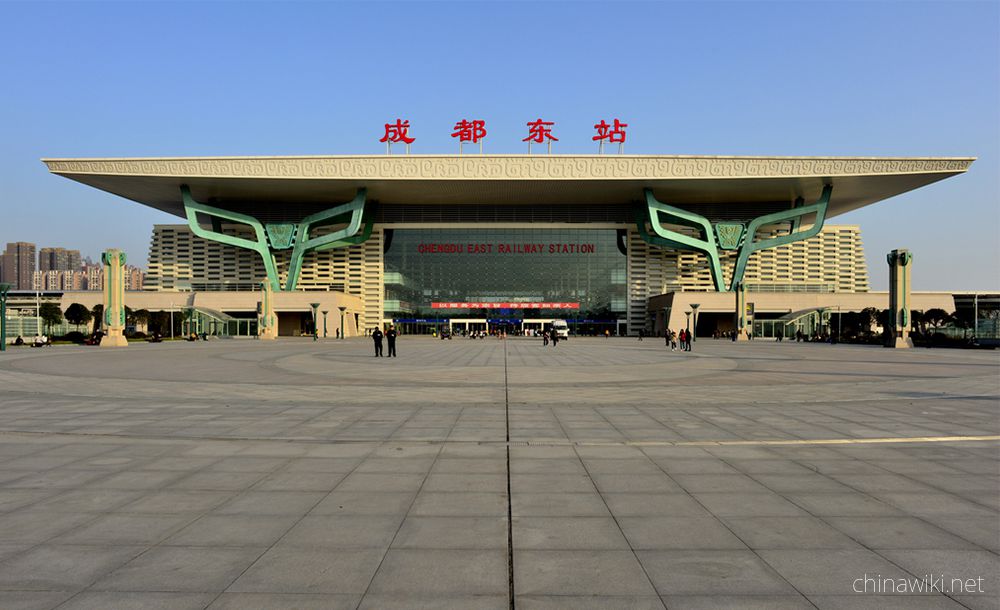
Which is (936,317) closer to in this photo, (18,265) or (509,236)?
(509,236)

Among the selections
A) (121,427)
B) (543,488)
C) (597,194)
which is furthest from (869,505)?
(597,194)

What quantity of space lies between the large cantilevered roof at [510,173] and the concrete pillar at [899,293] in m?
28.1

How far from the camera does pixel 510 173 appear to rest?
239ft

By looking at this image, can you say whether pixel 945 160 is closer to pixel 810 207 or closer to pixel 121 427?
pixel 810 207

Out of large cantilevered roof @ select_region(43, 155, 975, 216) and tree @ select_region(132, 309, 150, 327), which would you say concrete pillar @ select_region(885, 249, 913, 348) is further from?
tree @ select_region(132, 309, 150, 327)

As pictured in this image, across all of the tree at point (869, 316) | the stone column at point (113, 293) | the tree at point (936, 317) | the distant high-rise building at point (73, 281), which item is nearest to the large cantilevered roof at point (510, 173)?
the tree at point (869, 316)

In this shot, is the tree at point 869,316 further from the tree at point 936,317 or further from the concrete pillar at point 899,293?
the concrete pillar at point 899,293

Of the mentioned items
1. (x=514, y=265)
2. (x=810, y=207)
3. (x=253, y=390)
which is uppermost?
(x=810, y=207)

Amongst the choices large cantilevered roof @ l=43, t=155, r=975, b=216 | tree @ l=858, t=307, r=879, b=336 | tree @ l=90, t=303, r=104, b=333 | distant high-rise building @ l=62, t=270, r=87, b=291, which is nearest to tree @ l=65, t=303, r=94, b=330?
tree @ l=90, t=303, r=104, b=333

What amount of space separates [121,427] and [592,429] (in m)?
8.07

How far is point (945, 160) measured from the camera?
2689 inches

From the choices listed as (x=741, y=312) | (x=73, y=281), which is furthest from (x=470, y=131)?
(x=73, y=281)

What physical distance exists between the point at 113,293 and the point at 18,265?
7704 inches

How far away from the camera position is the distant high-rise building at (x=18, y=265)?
194000 millimetres
